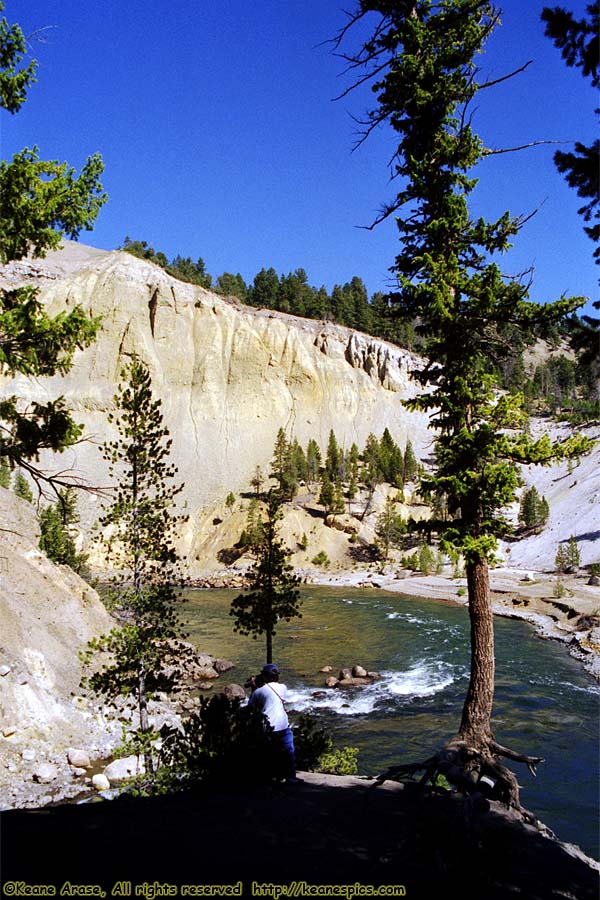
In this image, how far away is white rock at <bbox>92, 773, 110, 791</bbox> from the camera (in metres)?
14.2

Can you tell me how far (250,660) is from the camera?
2956 cm

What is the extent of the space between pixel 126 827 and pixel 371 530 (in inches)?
2896

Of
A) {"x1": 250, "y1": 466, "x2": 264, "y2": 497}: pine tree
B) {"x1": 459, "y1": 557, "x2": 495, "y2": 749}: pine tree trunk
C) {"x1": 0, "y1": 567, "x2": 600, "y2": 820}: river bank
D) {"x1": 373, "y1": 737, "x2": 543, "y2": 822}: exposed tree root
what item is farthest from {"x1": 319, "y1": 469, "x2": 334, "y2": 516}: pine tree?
{"x1": 373, "y1": 737, "x2": 543, "y2": 822}: exposed tree root

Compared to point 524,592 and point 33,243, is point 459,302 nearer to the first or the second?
point 33,243

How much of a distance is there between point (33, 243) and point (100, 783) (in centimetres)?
1338

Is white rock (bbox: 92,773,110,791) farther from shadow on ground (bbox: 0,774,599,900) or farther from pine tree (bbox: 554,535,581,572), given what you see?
pine tree (bbox: 554,535,581,572)

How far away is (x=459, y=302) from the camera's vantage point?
1115cm

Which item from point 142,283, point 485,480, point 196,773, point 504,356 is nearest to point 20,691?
point 196,773

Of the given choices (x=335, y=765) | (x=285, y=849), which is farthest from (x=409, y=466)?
(x=285, y=849)

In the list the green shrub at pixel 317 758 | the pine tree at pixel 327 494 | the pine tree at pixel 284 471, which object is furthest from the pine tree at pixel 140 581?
the pine tree at pixel 284 471

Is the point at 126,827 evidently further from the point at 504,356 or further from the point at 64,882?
the point at 504,356

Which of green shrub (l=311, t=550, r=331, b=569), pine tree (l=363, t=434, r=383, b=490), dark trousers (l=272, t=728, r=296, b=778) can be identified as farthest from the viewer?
pine tree (l=363, t=434, r=383, b=490)

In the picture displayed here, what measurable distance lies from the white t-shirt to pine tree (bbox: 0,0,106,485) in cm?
497

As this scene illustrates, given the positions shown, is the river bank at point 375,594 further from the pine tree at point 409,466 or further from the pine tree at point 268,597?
the pine tree at point 409,466
